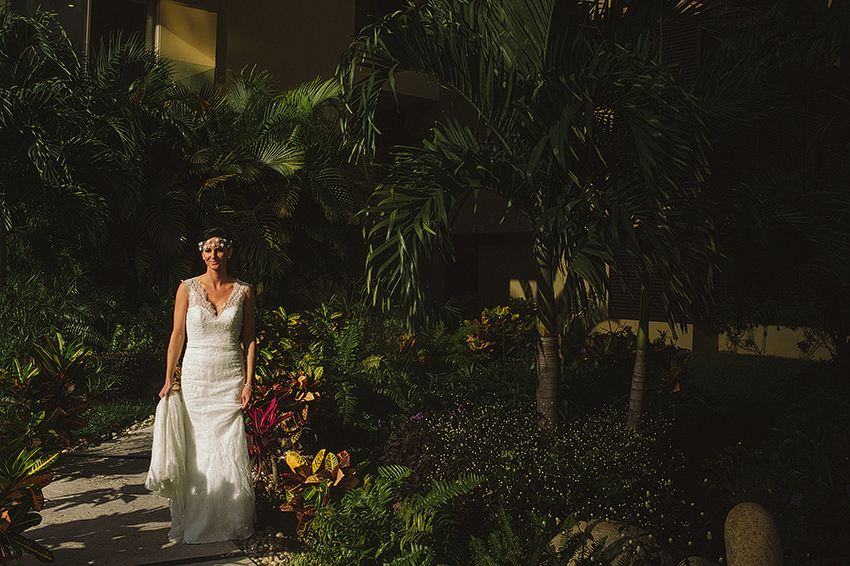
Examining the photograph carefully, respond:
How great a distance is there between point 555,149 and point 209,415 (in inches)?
106

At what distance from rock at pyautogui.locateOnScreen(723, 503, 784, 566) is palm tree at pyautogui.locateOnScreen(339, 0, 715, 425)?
3.78ft

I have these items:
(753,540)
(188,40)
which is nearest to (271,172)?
(188,40)

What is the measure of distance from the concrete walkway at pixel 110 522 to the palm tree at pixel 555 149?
1898 mm

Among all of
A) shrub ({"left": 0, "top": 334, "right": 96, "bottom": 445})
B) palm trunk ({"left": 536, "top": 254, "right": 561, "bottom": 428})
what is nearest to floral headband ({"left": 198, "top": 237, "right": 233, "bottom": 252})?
shrub ({"left": 0, "top": 334, "right": 96, "bottom": 445})

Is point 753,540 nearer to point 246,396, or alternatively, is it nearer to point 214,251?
point 246,396

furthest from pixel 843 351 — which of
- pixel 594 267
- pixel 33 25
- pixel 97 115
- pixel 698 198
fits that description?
pixel 33 25

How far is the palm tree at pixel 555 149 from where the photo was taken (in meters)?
3.80

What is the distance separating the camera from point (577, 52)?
14.3ft

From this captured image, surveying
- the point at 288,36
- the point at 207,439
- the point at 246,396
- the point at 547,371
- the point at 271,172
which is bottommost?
the point at 207,439

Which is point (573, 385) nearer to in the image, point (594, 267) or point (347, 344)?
point (347, 344)

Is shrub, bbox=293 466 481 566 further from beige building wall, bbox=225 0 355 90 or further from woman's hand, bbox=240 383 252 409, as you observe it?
beige building wall, bbox=225 0 355 90

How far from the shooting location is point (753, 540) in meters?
3.40

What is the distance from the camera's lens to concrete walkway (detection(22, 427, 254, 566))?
390cm

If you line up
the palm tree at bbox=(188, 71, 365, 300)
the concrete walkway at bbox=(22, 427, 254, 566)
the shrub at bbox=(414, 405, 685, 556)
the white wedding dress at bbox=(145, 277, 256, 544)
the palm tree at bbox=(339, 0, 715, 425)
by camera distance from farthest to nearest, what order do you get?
the palm tree at bbox=(188, 71, 365, 300) < the white wedding dress at bbox=(145, 277, 256, 544) < the shrub at bbox=(414, 405, 685, 556) < the concrete walkway at bbox=(22, 427, 254, 566) < the palm tree at bbox=(339, 0, 715, 425)
